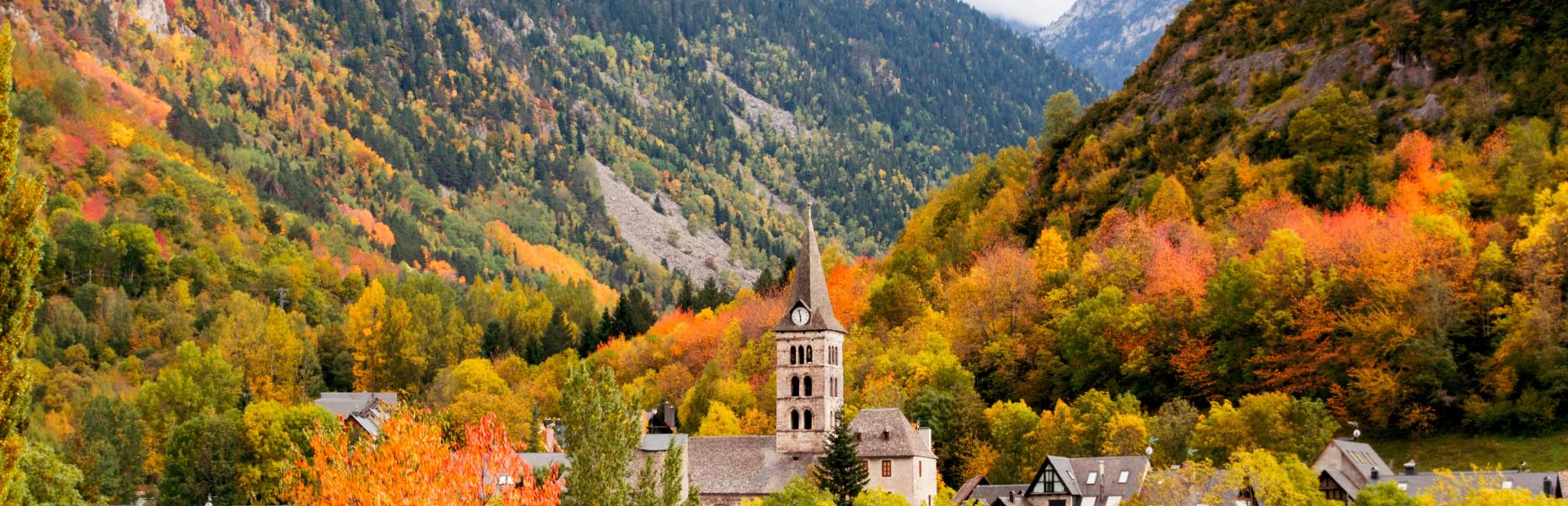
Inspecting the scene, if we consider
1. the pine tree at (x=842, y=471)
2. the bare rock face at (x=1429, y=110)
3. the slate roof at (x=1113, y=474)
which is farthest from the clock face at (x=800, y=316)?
the bare rock face at (x=1429, y=110)

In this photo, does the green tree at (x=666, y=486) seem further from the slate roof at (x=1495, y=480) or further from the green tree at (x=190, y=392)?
the green tree at (x=190, y=392)

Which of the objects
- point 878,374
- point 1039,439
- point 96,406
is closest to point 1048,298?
point 878,374

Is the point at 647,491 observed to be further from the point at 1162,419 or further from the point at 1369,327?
the point at 1369,327

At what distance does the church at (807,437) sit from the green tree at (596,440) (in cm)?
3327

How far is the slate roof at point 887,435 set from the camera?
338 ft

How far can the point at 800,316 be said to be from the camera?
10981cm

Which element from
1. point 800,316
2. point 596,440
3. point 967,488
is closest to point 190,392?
point 800,316

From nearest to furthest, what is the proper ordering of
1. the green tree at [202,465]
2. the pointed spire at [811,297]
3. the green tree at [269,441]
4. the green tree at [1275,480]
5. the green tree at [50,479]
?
1. the green tree at [50,479]
2. the green tree at [1275,480]
3. the pointed spire at [811,297]
4. the green tree at [202,465]
5. the green tree at [269,441]

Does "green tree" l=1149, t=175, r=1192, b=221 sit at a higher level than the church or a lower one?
higher

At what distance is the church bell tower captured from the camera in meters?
107

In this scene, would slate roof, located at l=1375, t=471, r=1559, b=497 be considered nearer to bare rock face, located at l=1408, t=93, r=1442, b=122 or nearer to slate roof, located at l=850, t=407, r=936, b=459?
slate roof, located at l=850, t=407, r=936, b=459

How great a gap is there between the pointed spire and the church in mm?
47

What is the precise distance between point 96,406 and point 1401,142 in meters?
95.6

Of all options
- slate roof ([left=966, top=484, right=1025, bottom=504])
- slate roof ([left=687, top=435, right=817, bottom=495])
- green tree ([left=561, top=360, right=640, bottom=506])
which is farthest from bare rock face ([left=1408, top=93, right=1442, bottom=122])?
green tree ([left=561, top=360, right=640, bottom=506])
